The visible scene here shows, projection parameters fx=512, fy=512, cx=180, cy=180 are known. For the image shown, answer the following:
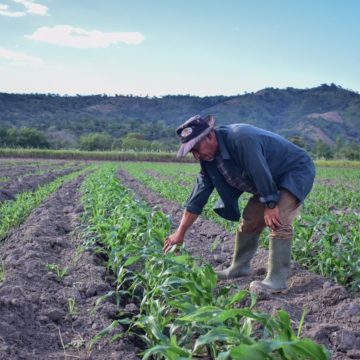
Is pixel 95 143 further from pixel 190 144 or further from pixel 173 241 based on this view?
pixel 190 144

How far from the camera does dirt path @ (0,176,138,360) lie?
3020mm

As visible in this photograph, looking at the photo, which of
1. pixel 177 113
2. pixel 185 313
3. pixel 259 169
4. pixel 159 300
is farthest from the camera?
pixel 177 113

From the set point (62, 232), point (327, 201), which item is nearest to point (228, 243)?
point (62, 232)

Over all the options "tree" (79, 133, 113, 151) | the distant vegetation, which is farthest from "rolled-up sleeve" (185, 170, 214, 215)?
the distant vegetation

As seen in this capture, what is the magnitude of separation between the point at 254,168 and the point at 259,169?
39mm

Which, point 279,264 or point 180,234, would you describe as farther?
point 279,264

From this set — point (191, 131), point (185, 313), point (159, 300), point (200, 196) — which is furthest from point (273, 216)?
point (185, 313)

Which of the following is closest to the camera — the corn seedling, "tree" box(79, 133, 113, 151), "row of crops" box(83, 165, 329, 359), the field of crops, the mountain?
"row of crops" box(83, 165, 329, 359)

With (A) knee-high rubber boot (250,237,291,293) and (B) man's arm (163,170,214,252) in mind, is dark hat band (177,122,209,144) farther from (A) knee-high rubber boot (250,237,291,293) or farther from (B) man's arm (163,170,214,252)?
(A) knee-high rubber boot (250,237,291,293)

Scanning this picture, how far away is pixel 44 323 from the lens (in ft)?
11.3

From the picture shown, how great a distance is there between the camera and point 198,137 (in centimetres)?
386

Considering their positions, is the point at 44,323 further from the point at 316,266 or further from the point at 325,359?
the point at 316,266

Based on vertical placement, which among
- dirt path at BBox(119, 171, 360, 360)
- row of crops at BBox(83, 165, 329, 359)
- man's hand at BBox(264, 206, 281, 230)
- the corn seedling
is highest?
man's hand at BBox(264, 206, 281, 230)

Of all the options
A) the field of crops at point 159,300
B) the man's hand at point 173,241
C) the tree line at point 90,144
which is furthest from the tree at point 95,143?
the man's hand at point 173,241
